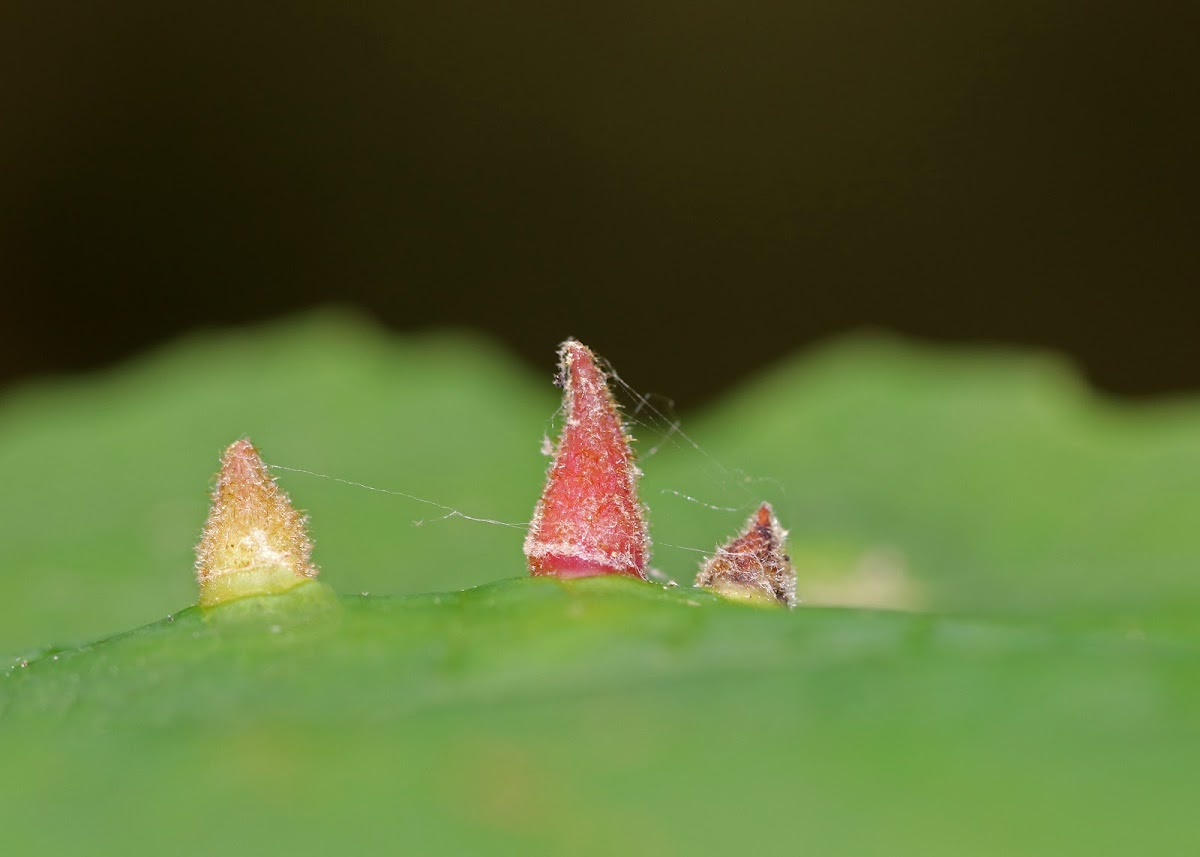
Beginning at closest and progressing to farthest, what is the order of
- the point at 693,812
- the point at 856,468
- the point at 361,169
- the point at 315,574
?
the point at 693,812 → the point at 315,574 → the point at 856,468 → the point at 361,169

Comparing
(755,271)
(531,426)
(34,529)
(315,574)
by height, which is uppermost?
(755,271)

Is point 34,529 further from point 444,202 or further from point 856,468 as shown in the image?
point 444,202

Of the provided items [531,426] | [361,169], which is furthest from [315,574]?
[361,169]

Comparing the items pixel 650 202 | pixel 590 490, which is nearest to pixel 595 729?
pixel 590 490

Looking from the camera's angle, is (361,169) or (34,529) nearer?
(34,529)

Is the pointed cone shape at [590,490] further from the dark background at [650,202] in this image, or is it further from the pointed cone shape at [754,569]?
the dark background at [650,202]

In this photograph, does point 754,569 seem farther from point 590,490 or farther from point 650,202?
point 650,202

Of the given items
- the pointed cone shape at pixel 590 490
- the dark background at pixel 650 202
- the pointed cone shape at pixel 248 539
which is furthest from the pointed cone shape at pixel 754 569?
the dark background at pixel 650 202
